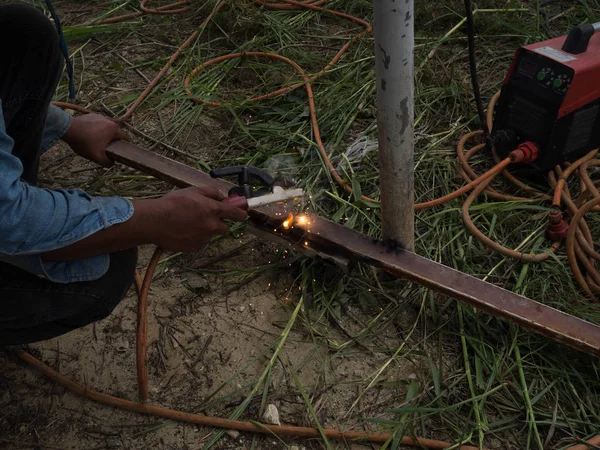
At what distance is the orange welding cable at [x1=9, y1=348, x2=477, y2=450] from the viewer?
1.91 meters

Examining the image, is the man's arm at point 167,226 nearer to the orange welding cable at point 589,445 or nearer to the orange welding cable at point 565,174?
the orange welding cable at point 589,445

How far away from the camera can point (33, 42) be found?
6.57ft

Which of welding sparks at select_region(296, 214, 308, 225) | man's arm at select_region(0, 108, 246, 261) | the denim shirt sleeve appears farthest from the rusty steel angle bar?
man's arm at select_region(0, 108, 246, 261)

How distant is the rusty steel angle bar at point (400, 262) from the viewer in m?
1.95

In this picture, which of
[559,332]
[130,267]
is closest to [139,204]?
[130,267]

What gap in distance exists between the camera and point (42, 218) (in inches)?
60.2

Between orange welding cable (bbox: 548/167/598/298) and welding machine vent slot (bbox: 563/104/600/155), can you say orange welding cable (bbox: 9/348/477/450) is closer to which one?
orange welding cable (bbox: 548/167/598/298)

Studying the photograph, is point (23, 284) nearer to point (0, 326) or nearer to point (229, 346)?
point (0, 326)

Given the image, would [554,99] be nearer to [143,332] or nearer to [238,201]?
[238,201]

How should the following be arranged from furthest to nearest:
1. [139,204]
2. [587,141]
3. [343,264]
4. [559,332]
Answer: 1. [587,141]
2. [343,264]
3. [559,332]
4. [139,204]

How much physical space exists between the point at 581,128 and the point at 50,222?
2.09 meters

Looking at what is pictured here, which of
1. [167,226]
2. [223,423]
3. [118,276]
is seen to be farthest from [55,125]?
[223,423]

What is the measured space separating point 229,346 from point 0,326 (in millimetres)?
737

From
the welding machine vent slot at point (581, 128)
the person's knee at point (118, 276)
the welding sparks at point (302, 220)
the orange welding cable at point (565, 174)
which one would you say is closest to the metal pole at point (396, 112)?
the welding sparks at point (302, 220)
